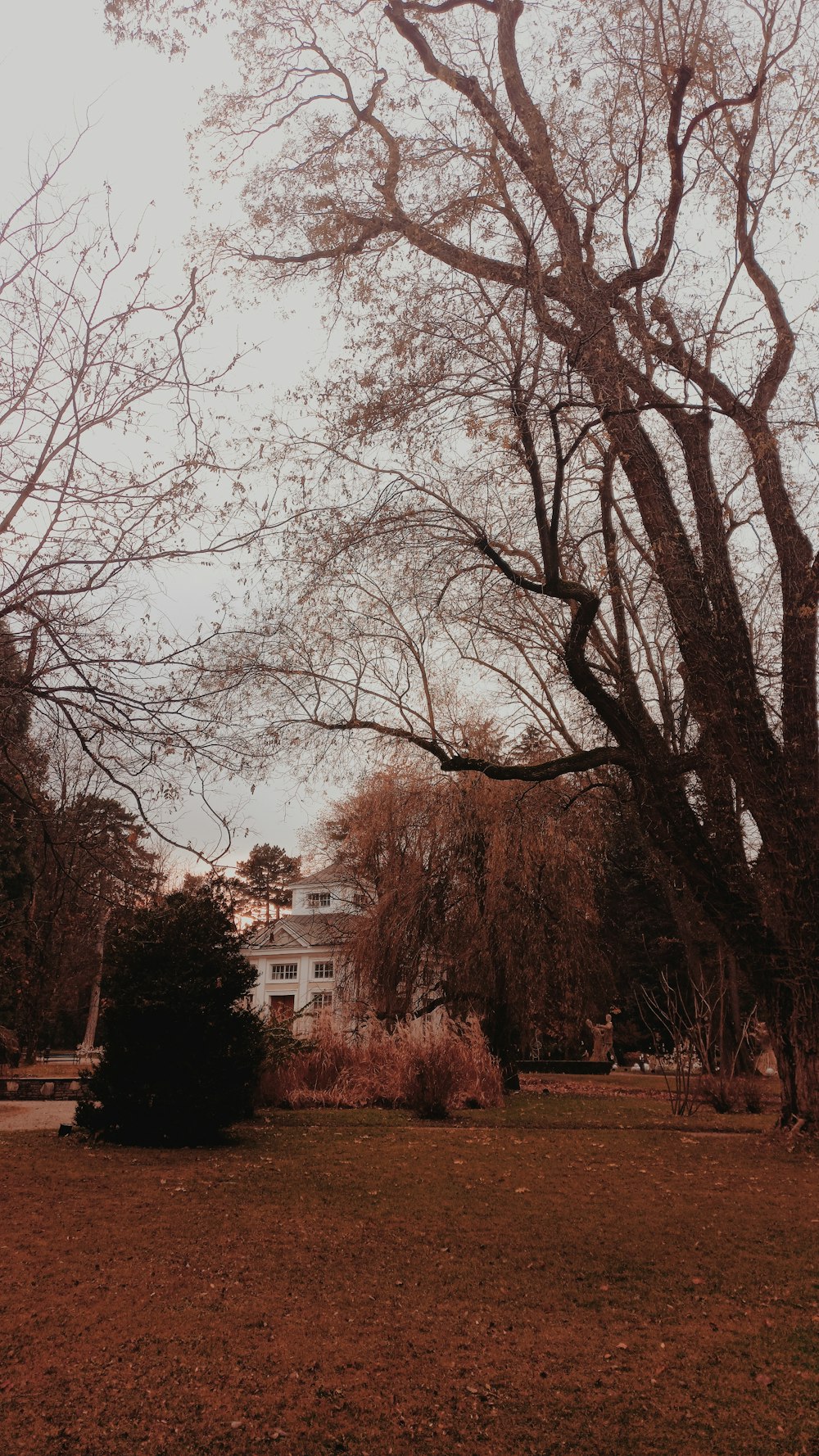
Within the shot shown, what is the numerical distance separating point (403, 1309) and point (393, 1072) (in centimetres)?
931

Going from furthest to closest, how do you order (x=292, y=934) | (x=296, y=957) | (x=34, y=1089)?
(x=296, y=957), (x=292, y=934), (x=34, y=1089)

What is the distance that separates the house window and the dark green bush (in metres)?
29.3

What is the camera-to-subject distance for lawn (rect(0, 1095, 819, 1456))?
3.51 m

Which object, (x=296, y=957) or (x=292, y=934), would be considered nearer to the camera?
(x=292, y=934)

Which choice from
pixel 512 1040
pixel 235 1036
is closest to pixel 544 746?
pixel 512 1040

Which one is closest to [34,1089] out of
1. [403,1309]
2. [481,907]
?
[481,907]

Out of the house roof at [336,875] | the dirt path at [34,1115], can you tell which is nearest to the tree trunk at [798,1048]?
the dirt path at [34,1115]

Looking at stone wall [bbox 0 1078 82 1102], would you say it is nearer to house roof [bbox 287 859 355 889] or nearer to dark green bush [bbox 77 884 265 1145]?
dark green bush [bbox 77 884 265 1145]

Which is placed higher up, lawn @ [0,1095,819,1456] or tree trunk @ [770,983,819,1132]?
tree trunk @ [770,983,819,1132]

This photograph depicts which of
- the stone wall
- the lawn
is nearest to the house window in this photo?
the stone wall

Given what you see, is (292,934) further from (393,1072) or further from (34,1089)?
(393,1072)

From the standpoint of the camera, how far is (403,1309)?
187 inches

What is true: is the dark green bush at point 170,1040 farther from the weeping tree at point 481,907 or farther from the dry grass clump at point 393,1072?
the weeping tree at point 481,907

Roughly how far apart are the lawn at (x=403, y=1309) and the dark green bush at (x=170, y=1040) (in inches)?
44.6
